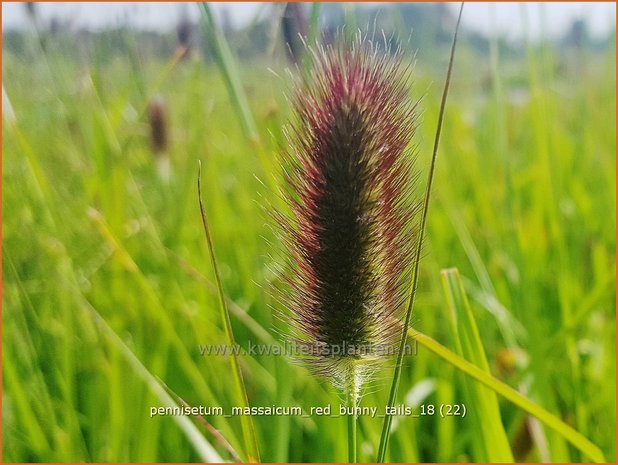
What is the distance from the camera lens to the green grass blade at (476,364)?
21.3 inches

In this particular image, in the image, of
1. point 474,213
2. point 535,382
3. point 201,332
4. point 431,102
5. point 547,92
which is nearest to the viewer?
point 535,382

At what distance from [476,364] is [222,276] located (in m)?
0.74

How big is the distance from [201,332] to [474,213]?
898 millimetres

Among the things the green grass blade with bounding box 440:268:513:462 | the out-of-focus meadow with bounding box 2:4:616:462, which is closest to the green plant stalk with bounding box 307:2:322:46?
the out-of-focus meadow with bounding box 2:4:616:462

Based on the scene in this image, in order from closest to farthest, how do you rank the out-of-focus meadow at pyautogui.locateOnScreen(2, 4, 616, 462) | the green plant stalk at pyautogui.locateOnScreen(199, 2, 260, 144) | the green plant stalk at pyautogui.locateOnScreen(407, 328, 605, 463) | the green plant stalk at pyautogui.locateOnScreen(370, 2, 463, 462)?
1. the green plant stalk at pyautogui.locateOnScreen(370, 2, 463, 462)
2. the green plant stalk at pyautogui.locateOnScreen(407, 328, 605, 463)
3. the green plant stalk at pyautogui.locateOnScreen(199, 2, 260, 144)
4. the out-of-focus meadow at pyautogui.locateOnScreen(2, 4, 616, 462)

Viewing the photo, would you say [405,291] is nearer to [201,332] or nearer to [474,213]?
[201,332]

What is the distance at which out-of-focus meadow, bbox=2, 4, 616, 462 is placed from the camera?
766 mm

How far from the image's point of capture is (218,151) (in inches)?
75.0

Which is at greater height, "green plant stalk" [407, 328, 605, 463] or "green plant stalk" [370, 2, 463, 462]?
"green plant stalk" [370, 2, 463, 462]

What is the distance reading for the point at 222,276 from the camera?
47.5 inches

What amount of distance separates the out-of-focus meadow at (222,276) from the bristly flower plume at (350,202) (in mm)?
76

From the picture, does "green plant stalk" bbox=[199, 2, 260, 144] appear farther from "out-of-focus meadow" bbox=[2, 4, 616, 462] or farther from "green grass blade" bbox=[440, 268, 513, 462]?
"green grass blade" bbox=[440, 268, 513, 462]

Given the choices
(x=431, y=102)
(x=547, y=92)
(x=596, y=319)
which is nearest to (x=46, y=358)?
(x=596, y=319)

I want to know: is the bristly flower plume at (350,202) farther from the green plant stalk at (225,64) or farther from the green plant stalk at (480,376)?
the green plant stalk at (225,64)
